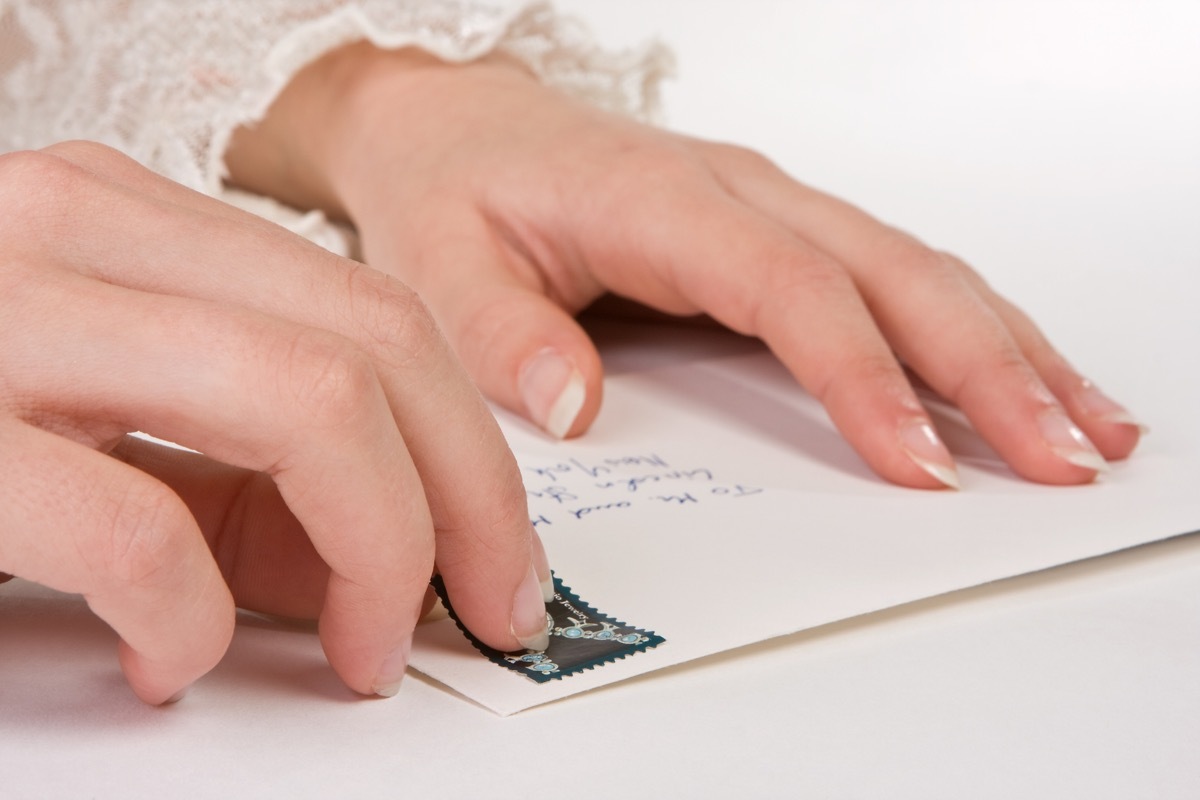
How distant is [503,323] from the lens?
0.91m

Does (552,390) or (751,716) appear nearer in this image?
(751,716)

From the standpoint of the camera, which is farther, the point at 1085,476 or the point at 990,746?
the point at 1085,476

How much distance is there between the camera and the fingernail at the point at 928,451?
792mm

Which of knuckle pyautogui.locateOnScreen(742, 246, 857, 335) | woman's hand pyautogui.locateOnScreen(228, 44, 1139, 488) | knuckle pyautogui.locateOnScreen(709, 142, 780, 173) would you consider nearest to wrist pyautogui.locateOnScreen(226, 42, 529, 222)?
woman's hand pyautogui.locateOnScreen(228, 44, 1139, 488)

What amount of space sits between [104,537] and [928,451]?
50cm

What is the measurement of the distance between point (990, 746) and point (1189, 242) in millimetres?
1035

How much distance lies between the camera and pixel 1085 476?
80cm

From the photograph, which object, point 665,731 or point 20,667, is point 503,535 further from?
point 20,667

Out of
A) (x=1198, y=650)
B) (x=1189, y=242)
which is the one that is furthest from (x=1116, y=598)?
(x=1189, y=242)

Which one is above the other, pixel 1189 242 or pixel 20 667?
pixel 1189 242

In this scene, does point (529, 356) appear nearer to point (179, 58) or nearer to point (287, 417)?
point (287, 417)

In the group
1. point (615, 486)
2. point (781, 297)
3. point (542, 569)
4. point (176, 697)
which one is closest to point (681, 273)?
point (781, 297)

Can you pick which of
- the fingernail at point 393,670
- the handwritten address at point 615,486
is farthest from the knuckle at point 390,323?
the handwritten address at point 615,486

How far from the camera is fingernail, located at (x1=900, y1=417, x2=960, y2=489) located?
0.79 m
